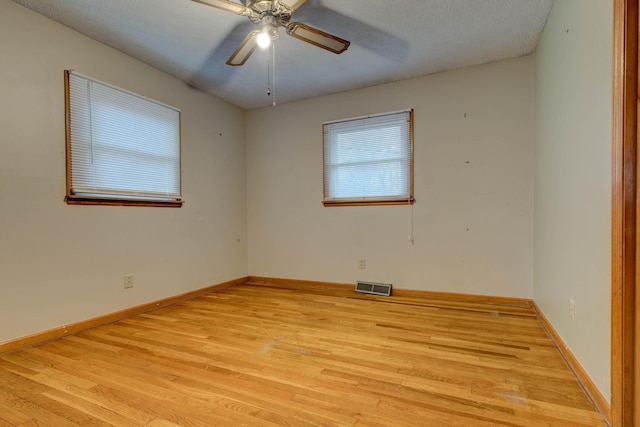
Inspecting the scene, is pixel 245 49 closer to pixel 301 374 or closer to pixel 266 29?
pixel 266 29

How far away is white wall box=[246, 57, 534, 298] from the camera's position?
3.15 meters

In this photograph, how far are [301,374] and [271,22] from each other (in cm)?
225

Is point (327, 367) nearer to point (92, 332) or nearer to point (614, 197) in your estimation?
point (614, 197)

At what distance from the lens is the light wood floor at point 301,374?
56.7 inches

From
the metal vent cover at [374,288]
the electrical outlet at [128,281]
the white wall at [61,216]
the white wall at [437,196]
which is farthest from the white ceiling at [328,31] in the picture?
the metal vent cover at [374,288]

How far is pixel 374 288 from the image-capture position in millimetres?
3676

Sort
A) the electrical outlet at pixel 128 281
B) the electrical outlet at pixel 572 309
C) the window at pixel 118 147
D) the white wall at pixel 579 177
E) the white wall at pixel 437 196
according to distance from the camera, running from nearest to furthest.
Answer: the white wall at pixel 579 177 → the electrical outlet at pixel 572 309 → the window at pixel 118 147 → the electrical outlet at pixel 128 281 → the white wall at pixel 437 196

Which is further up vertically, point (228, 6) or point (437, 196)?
point (228, 6)

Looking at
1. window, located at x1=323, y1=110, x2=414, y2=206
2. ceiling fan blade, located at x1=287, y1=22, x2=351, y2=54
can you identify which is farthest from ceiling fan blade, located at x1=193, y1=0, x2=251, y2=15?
window, located at x1=323, y1=110, x2=414, y2=206

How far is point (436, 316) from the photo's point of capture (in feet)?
9.34

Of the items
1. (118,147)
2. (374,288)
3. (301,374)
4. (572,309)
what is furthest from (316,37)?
(374,288)

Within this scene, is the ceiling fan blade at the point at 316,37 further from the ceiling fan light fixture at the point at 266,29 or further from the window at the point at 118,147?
the window at the point at 118,147

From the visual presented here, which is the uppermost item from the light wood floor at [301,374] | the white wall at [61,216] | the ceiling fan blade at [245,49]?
the ceiling fan blade at [245,49]

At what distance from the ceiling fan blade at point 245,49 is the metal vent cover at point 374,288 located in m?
2.69
